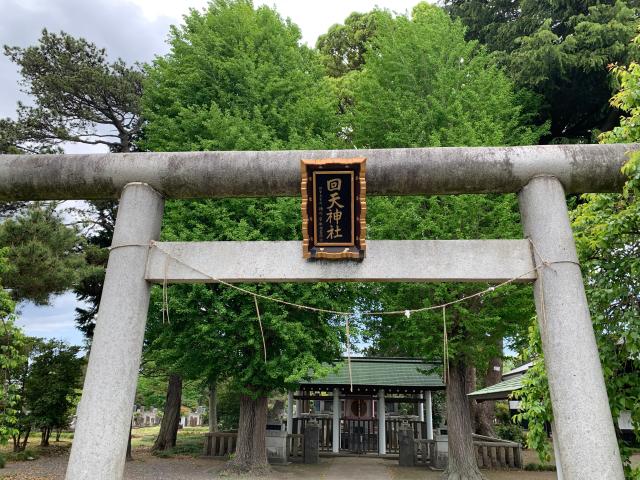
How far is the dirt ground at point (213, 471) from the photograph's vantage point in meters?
12.3

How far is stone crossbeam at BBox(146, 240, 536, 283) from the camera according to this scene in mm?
4949

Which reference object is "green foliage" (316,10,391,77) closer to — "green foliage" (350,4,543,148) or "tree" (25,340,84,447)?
"green foliage" (350,4,543,148)

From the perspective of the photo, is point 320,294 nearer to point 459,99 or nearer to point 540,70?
point 459,99

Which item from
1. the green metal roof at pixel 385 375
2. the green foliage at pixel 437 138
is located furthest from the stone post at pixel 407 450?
the green foliage at pixel 437 138

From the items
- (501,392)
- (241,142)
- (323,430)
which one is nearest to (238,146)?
(241,142)

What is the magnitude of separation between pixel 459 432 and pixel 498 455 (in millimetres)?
4309

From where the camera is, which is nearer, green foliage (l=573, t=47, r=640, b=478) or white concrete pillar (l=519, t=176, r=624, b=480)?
white concrete pillar (l=519, t=176, r=624, b=480)

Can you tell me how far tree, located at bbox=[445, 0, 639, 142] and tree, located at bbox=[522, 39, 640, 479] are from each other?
8.44m

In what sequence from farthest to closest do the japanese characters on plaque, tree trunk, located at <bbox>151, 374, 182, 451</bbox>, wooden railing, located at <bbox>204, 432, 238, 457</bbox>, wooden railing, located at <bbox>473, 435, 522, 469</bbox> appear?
tree trunk, located at <bbox>151, 374, 182, 451</bbox> < wooden railing, located at <bbox>204, 432, 238, 457</bbox> < wooden railing, located at <bbox>473, 435, 522, 469</bbox> < the japanese characters on plaque

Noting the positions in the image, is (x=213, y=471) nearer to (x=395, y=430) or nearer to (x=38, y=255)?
(x=38, y=255)

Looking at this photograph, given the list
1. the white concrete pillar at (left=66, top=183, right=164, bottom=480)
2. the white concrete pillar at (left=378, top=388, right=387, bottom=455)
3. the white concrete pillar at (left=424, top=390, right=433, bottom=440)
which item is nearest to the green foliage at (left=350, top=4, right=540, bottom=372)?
the white concrete pillar at (left=378, top=388, right=387, bottom=455)

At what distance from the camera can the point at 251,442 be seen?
1287cm

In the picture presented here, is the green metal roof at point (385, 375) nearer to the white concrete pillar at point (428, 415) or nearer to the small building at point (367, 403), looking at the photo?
the small building at point (367, 403)

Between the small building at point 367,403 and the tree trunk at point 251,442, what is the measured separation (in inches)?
167
